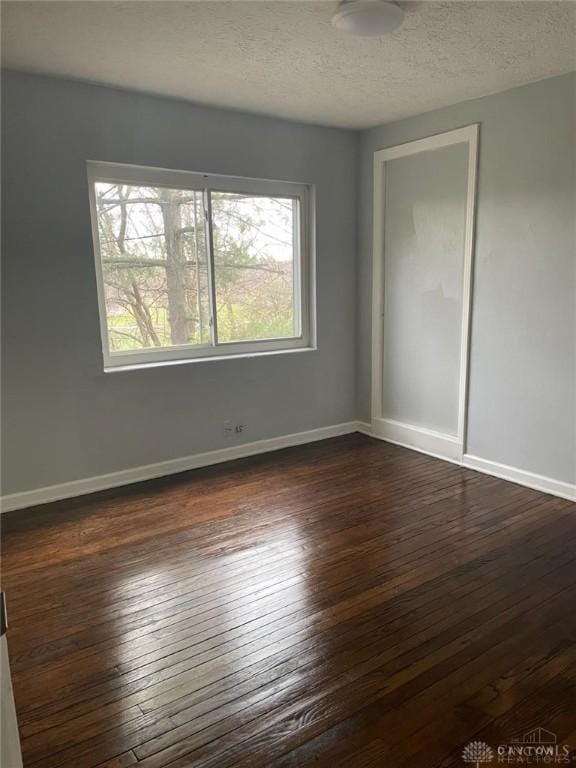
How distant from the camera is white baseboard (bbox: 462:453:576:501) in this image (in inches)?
133

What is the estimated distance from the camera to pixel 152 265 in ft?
12.3

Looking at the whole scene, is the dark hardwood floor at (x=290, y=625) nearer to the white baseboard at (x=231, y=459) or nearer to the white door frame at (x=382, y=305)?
the white baseboard at (x=231, y=459)

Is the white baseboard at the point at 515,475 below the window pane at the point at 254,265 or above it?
A: below

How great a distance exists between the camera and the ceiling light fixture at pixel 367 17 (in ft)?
7.36

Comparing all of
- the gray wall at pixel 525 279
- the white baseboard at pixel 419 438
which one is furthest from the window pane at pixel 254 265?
the gray wall at pixel 525 279

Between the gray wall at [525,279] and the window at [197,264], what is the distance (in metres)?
1.41

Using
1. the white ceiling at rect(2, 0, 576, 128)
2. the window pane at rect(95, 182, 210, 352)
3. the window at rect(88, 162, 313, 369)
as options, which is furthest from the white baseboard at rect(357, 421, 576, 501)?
the white ceiling at rect(2, 0, 576, 128)

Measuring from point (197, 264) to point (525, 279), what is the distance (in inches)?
89.0

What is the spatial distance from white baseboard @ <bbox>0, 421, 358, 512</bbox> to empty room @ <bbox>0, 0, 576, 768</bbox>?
2cm

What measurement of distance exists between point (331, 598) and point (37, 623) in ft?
4.12

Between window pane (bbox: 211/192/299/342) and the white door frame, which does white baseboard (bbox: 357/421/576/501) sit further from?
window pane (bbox: 211/192/299/342)

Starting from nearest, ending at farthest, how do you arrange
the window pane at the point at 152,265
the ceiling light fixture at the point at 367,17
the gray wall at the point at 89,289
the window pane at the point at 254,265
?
the ceiling light fixture at the point at 367,17
the gray wall at the point at 89,289
the window pane at the point at 152,265
the window pane at the point at 254,265

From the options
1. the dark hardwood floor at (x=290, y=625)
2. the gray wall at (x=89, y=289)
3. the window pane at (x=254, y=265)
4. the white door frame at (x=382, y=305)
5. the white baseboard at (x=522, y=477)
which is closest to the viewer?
the dark hardwood floor at (x=290, y=625)

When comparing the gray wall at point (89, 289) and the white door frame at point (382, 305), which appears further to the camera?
the white door frame at point (382, 305)
